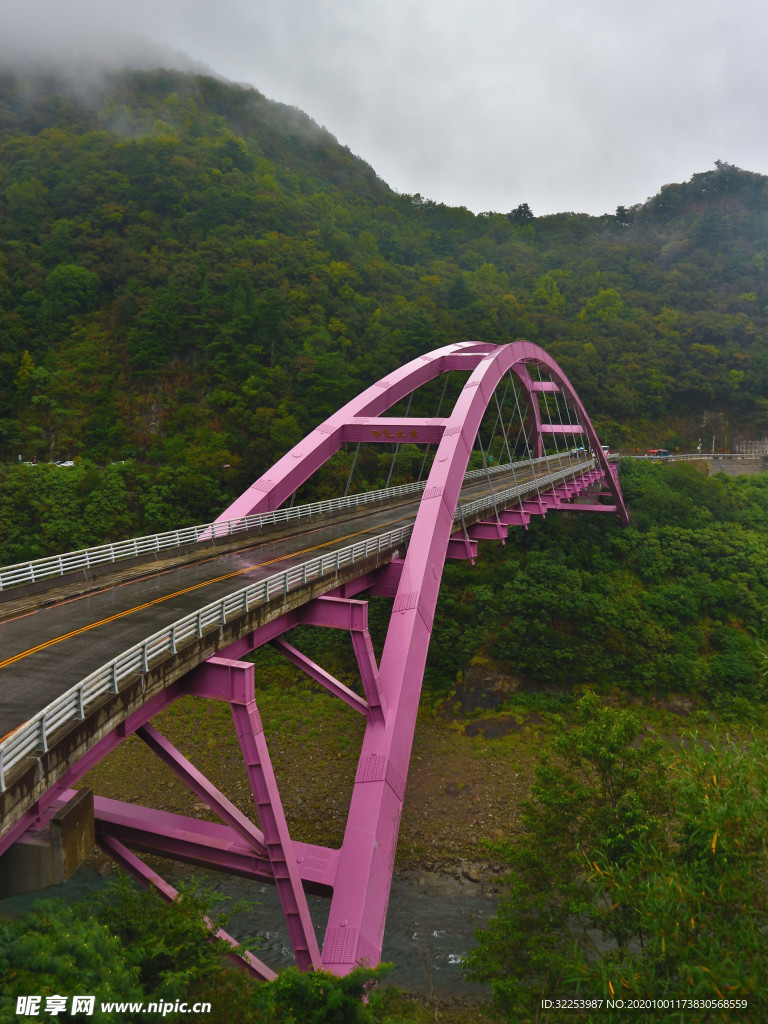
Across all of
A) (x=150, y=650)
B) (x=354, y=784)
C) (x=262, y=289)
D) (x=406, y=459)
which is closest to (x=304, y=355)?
(x=262, y=289)

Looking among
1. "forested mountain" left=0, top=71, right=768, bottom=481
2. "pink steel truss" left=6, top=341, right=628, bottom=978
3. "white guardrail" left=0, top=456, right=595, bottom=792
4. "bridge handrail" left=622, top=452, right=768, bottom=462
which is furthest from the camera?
"bridge handrail" left=622, top=452, right=768, bottom=462

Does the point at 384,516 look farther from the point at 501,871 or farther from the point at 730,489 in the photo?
the point at 730,489

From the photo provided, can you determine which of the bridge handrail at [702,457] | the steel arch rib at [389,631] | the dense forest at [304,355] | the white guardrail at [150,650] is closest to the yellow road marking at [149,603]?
the white guardrail at [150,650]

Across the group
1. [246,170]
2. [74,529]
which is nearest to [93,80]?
[246,170]

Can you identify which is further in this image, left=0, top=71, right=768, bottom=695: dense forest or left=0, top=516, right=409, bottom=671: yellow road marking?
left=0, top=71, right=768, bottom=695: dense forest

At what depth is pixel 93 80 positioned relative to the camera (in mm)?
88250

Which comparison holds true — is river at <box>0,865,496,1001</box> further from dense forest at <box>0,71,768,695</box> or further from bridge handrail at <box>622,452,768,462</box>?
bridge handrail at <box>622,452,768,462</box>

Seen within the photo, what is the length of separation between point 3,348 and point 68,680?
148 feet

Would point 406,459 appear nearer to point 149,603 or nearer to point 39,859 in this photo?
point 149,603

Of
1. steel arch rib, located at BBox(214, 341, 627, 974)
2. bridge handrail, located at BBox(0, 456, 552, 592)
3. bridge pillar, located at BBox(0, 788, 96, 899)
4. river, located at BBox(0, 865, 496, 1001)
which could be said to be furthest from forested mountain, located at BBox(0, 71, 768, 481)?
bridge pillar, located at BBox(0, 788, 96, 899)

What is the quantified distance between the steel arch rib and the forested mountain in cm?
1760

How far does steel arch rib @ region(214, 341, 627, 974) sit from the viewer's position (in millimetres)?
9180

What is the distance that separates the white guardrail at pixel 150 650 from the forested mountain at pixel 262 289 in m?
25.3

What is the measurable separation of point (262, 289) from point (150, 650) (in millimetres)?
42705
